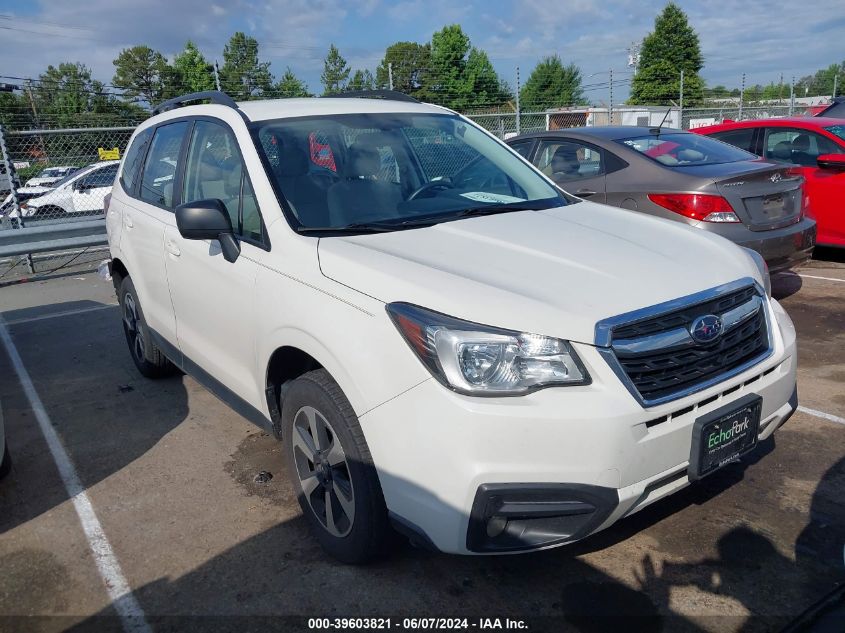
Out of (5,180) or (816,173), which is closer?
(816,173)

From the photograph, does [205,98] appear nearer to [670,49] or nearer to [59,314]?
[59,314]

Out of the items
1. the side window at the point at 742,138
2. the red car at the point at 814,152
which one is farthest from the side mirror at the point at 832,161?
the side window at the point at 742,138

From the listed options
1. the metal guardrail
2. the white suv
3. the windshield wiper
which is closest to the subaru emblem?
the white suv

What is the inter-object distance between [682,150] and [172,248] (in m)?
4.52

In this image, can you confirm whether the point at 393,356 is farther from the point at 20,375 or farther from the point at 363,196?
the point at 20,375

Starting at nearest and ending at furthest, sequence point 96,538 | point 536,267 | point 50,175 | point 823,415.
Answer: point 536,267 < point 96,538 < point 823,415 < point 50,175

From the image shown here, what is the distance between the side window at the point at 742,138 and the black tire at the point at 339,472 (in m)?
7.21

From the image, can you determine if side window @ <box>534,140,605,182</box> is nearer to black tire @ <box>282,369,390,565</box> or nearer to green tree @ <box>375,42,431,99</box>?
black tire @ <box>282,369,390,565</box>

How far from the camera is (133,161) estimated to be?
5113mm

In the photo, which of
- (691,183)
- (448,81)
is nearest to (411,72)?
(448,81)

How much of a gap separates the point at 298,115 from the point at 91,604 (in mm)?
2447

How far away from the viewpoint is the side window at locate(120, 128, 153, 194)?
4973mm

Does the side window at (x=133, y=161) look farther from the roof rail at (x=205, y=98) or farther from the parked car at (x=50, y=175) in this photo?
the parked car at (x=50, y=175)

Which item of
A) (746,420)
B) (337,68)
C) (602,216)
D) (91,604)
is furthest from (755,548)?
(337,68)
